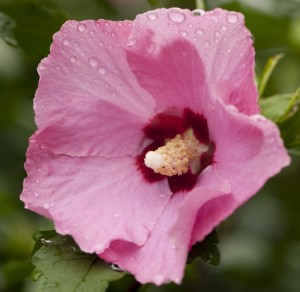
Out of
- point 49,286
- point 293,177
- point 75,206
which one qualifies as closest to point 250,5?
point 293,177

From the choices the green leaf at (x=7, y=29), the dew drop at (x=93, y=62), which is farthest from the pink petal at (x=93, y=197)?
the green leaf at (x=7, y=29)

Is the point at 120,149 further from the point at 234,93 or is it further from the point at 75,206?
the point at 234,93

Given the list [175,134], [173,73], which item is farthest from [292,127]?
[173,73]

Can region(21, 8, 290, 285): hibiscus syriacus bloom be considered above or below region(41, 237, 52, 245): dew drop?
above

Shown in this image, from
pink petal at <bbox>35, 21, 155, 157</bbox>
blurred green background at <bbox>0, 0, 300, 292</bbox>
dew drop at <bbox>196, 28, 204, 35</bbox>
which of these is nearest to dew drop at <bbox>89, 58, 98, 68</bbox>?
pink petal at <bbox>35, 21, 155, 157</bbox>

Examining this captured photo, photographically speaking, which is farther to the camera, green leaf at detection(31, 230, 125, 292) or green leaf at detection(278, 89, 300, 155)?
green leaf at detection(278, 89, 300, 155)

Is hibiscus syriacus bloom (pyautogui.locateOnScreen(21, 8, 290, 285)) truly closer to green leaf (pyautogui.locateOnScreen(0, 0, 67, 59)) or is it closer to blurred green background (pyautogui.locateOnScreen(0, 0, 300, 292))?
green leaf (pyautogui.locateOnScreen(0, 0, 67, 59))
